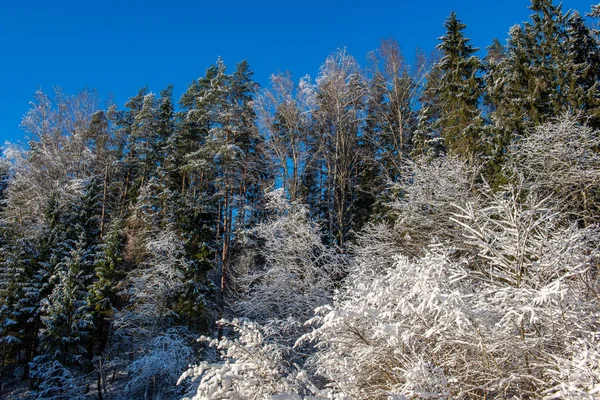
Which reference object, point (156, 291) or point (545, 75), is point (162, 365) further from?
point (545, 75)

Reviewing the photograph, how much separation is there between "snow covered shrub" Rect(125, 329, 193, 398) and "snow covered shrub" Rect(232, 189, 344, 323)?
7.35 feet

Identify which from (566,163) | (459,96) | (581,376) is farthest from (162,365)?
(459,96)

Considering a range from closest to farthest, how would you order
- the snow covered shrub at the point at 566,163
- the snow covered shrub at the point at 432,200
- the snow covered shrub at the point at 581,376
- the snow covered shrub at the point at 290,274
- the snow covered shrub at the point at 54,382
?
1. the snow covered shrub at the point at 581,376
2. the snow covered shrub at the point at 566,163
3. the snow covered shrub at the point at 432,200
4. the snow covered shrub at the point at 290,274
5. the snow covered shrub at the point at 54,382

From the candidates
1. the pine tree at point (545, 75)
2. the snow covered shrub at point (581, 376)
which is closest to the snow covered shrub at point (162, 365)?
the snow covered shrub at point (581, 376)

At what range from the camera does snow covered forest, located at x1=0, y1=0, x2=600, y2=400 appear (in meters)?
4.43

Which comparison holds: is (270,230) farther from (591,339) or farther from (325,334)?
(591,339)

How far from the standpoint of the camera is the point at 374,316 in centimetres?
423

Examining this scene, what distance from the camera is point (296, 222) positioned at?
13.7 metres

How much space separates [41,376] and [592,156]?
1896 cm

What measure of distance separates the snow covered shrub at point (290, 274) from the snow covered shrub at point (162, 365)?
2.24 meters

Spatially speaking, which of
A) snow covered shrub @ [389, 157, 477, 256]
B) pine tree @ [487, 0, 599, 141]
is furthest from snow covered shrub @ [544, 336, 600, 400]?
pine tree @ [487, 0, 599, 141]

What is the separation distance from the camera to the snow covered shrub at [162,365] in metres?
12.5

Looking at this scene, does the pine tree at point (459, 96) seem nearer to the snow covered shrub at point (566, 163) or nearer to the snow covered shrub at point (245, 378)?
the snow covered shrub at point (566, 163)

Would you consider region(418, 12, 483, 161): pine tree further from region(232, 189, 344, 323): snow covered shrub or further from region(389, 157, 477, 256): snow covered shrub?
region(232, 189, 344, 323): snow covered shrub
